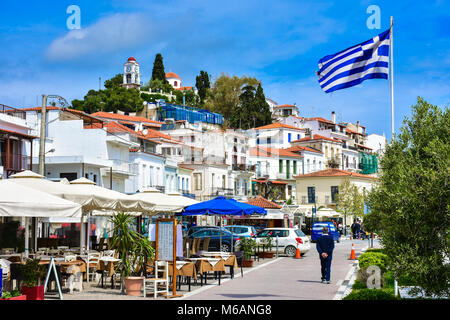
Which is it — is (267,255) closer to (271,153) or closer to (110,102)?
(271,153)

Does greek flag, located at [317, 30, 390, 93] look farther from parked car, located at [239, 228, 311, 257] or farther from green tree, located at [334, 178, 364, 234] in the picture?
green tree, located at [334, 178, 364, 234]

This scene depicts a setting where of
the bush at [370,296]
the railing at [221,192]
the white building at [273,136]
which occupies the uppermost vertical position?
the white building at [273,136]

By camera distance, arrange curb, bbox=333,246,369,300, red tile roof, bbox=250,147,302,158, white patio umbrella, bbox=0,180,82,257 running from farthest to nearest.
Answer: red tile roof, bbox=250,147,302,158
curb, bbox=333,246,369,300
white patio umbrella, bbox=0,180,82,257

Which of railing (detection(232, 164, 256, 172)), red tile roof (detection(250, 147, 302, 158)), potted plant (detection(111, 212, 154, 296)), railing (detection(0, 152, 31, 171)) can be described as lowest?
potted plant (detection(111, 212, 154, 296))

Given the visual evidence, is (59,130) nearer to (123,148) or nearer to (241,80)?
(123,148)

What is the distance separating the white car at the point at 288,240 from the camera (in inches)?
1277

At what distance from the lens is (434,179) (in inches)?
Result: 378

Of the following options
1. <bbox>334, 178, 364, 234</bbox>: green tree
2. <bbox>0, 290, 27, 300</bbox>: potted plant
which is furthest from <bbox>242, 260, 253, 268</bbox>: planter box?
<bbox>334, 178, 364, 234</bbox>: green tree

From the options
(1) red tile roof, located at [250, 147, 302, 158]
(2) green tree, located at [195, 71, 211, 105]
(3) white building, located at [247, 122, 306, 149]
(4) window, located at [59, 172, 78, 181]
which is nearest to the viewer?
(4) window, located at [59, 172, 78, 181]

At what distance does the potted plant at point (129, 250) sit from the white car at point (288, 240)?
16686 mm

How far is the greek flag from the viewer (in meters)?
17.6

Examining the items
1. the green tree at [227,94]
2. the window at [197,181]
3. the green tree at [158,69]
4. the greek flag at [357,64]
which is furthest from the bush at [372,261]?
the green tree at [158,69]

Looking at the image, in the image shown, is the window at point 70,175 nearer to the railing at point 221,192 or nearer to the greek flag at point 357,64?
the railing at point 221,192

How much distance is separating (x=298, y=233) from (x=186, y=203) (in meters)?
10.5
